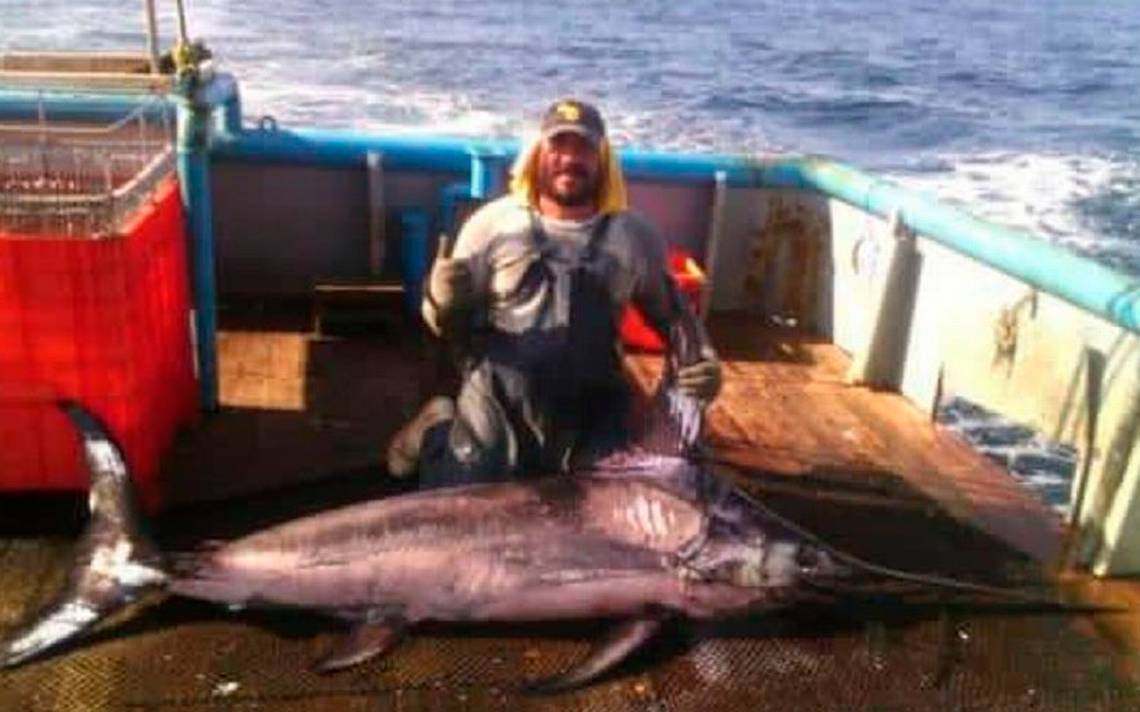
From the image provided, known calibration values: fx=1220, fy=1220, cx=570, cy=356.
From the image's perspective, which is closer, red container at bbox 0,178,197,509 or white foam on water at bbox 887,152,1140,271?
red container at bbox 0,178,197,509

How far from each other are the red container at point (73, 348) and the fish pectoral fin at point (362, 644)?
3.93 ft

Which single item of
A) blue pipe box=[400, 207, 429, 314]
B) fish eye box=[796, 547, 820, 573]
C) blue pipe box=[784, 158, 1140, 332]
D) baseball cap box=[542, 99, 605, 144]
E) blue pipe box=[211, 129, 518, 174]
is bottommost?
fish eye box=[796, 547, 820, 573]

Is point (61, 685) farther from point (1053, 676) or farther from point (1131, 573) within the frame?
point (1131, 573)

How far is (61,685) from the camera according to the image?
3877 millimetres

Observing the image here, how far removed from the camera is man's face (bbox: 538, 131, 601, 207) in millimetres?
4867

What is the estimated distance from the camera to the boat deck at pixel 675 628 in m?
4.01

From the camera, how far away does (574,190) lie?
4.93 metres

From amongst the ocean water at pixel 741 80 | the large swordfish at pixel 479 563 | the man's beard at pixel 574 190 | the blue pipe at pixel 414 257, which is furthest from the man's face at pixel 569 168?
the ocean water at pixel 741 80

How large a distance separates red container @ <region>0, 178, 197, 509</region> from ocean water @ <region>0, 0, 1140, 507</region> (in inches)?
223

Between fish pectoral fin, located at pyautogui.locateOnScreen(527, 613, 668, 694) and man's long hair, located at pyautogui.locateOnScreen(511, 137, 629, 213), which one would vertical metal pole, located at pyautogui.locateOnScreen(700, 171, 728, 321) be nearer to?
man's long hair, located at pyautogui.locateOnScreen(511, 137, 629, 213)

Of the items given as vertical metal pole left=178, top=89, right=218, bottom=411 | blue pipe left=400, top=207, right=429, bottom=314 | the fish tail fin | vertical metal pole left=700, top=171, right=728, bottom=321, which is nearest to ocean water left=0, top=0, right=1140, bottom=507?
vertical metal pole left=700, top=171, right=728, bottom=321

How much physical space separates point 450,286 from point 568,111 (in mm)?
842

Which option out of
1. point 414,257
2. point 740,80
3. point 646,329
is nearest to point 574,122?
point 646,329

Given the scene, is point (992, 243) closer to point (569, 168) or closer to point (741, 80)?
point (569, 168)
